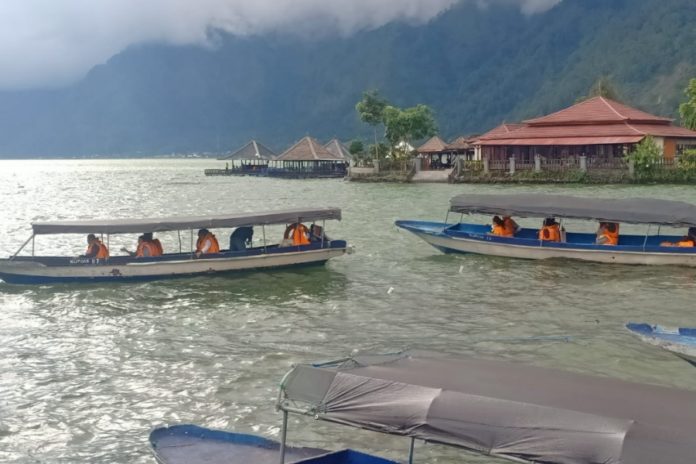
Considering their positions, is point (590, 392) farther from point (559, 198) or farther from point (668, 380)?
point (559, 198)

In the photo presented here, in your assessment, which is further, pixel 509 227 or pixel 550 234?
pixel 509 227

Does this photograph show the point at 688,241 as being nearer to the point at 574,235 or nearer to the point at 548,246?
the point at 574,235

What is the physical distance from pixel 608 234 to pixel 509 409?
1812 cm

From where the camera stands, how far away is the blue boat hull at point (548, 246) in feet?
71.7

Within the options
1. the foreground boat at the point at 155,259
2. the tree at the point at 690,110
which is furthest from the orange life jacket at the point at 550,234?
the tree at the point at 690,110

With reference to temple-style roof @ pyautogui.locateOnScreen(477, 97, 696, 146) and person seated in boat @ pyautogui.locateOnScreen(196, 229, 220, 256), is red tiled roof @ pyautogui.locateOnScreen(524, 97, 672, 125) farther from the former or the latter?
person seated in boat @ pyautogui.locateOnScreen(196, 229, 220, 256)

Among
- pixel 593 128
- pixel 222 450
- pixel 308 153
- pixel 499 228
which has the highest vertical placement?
pixel 593 128

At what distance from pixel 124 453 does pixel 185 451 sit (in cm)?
199

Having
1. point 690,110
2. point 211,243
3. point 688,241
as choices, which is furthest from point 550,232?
point 690,110

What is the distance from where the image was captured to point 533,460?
5.84 metres

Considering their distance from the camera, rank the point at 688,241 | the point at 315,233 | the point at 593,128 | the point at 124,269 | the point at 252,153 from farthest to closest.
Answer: the point at 252,153 → the point at 593,128 → the point at 315,233 → the point at 688,241 → the point at 124,269

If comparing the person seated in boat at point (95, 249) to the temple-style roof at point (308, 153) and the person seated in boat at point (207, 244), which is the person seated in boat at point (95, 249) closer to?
the person seated in boat at point (207, 244)

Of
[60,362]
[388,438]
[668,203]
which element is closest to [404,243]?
[668,203]

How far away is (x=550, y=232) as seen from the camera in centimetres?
2359
